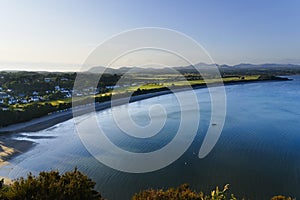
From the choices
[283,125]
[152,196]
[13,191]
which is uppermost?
[13,191]

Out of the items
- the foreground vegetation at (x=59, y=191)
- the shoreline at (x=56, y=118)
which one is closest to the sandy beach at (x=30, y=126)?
the shoreline at (x=56, y=118)

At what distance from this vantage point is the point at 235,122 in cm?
2531

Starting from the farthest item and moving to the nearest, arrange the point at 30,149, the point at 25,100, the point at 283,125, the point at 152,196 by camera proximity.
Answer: the point at 25,100, the point at 283,125, the point at 30,149, the point at 152,196

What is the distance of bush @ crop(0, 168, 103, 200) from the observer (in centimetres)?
639

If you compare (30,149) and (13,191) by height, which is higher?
(13,191)

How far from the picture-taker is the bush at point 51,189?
6.39 m

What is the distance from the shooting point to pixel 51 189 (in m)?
6.65

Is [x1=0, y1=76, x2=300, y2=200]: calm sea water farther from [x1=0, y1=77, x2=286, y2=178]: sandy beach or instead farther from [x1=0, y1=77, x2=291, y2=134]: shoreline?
[x1=0, y1=77, x2=291, y2=134]: shoreline

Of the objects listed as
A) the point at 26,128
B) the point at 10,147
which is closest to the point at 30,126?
the point at 26,128

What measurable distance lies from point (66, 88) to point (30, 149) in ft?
113

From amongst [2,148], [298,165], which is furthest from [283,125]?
[2,148]

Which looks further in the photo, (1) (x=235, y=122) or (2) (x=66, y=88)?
(2) (x=66, y=88)

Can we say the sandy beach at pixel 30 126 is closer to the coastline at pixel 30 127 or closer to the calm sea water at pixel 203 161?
the coastline at pixel 30 127

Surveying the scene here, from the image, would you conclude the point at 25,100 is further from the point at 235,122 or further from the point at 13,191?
the point at 13,191
